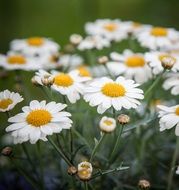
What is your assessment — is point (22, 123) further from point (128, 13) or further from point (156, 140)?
point (128, 13)

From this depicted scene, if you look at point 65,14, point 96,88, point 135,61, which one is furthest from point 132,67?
point 65,14

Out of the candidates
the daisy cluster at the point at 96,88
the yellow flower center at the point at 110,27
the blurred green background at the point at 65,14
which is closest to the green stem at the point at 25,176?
the daisy cluster at the point at 96,88

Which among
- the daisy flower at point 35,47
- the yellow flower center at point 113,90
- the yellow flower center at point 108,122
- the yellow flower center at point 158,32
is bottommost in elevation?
the yellow flower center at point 108,122

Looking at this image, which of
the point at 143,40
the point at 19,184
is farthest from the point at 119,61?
the point at 19,184

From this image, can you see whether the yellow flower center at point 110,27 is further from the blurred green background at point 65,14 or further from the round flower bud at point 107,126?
the blurred green background at point 65,14

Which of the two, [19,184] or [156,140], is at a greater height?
[156,140]

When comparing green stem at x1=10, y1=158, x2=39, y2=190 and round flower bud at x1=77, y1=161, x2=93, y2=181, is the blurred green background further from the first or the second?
round flower bud at x1=77, y1=161, x2=93, y2=181
